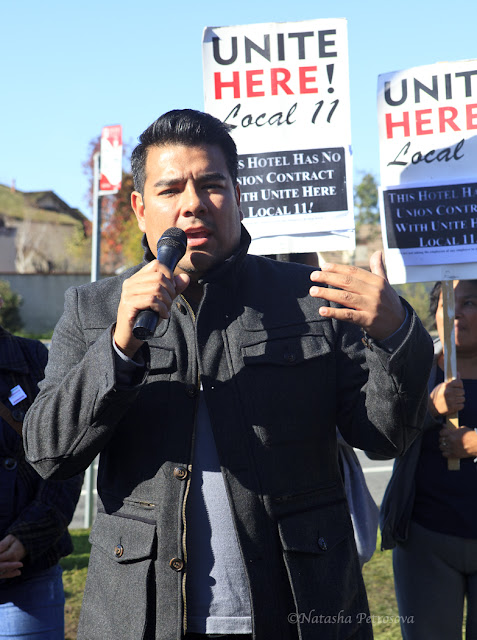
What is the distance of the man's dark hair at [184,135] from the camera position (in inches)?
92.0

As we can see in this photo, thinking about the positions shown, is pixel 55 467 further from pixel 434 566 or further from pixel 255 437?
pixel 434 566

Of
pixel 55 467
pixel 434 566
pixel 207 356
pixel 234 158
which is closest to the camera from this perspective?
pixel 55 467

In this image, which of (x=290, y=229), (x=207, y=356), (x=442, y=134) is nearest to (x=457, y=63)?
(x=442, y=134)

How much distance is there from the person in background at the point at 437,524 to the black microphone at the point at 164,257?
178 cm

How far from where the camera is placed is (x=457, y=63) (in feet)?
11.6

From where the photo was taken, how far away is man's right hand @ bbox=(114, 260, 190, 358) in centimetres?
186

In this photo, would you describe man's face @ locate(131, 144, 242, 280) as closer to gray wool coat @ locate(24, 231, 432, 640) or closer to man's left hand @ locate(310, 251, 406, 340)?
gray wool coat @ locate(24, 231, 432, 640)

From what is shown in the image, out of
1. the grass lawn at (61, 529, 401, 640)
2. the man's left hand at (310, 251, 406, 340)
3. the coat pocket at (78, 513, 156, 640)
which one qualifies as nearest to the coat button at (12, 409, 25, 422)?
the coat pocket at (78, 513, 156, 640)

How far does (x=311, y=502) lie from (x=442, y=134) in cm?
213

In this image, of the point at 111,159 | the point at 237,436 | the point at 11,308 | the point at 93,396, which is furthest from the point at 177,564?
the point at 11,308

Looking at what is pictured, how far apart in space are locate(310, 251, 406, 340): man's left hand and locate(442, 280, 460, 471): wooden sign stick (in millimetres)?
1579

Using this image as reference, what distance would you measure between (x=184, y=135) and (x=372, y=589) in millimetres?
4185

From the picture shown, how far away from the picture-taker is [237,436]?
211 cm

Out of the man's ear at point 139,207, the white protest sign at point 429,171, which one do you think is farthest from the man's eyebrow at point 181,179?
the white protest sign at point 429,171
